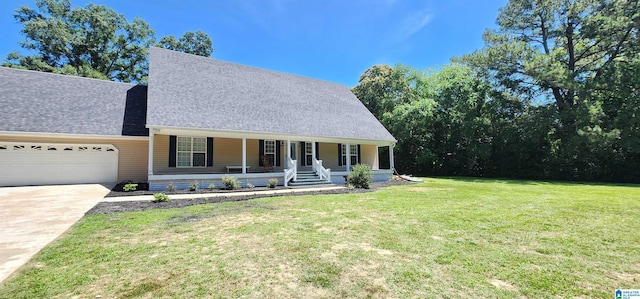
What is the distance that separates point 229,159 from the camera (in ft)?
47.6

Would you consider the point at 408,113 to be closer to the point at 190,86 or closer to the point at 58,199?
the point at 190,86

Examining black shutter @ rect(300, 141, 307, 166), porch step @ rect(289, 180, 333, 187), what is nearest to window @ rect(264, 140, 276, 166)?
black shutter @ rect(300, 141, 307, 166)

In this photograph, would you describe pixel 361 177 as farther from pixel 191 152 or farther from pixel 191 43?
pixel 191 43

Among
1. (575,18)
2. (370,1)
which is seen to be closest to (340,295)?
(370,1)

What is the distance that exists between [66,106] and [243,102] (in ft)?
25.8

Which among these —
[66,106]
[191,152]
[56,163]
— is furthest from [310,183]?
[66,106]

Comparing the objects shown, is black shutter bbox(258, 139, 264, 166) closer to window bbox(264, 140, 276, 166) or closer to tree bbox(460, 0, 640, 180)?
window bbox(264, 140, 276, 166)

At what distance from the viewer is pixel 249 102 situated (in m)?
15.0

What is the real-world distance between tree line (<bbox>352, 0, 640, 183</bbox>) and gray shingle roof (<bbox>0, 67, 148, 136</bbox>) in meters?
18.6

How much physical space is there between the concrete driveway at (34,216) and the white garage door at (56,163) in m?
0.97

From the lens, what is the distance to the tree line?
18.0 meters

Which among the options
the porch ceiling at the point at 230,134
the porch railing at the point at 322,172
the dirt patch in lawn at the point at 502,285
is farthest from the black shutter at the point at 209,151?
the dirt patch in lawn at the point at 502,285

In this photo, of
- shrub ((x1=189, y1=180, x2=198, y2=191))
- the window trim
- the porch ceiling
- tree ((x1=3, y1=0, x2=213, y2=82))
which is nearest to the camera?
shrub ((x1=189, y1=180, x2=198, y2=191))

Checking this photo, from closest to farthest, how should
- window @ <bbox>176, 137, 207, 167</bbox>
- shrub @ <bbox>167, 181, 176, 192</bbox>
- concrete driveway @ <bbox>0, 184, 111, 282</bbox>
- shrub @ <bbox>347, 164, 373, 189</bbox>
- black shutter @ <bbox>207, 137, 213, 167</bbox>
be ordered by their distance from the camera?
concrete driveway @ <bbox>0, 184, 111, 282</bbox> → shrub @ <bbox>167, 181, 176, 192</bbox> → shrub @ <bbox>347, 164, 373, 189</bbox> → window @ <bbox>176, 137, 207, 167</bbox> → black shutter @ <bbox>207, 137, 213, 167</bbox>
